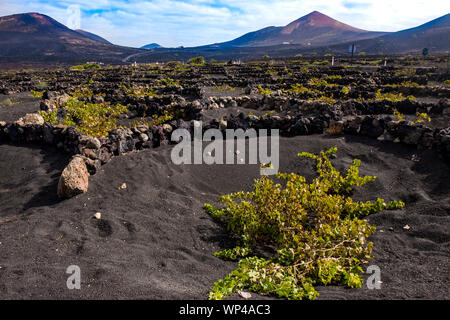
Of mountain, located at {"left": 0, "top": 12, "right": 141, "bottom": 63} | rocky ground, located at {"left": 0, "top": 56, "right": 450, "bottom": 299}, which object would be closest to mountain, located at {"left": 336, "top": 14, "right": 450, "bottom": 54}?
mountain, located at {"left": 0, "top": 12, "right": 141, "bottom": 63}

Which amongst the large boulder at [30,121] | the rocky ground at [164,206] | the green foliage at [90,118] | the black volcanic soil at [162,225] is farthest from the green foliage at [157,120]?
the black volcanic soil at [162,225]

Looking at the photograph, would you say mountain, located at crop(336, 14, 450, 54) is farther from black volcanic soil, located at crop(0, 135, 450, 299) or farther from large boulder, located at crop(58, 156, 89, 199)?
large boulder, located at crop(58, 156, 89, 199)

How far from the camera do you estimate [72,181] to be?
5.76 m

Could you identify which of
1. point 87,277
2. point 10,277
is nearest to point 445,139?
point 87,277

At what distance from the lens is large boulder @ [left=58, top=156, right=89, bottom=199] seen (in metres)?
5.72

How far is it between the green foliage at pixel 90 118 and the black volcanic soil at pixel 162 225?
216 centimetres

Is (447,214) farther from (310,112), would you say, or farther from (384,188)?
(310,112)

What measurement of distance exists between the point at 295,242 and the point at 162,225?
2.21 meters

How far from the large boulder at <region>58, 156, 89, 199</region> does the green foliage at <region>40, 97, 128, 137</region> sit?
3.80 metres

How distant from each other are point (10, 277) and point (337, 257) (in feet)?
12.3

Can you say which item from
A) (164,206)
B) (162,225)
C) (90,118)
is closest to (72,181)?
(164,206)

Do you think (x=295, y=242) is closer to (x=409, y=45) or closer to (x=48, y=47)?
(x=409, y=45)

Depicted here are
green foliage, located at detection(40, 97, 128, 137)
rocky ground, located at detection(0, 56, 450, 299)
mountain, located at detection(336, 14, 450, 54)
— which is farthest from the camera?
mountain, located at detection(336, 14, 450, 54)
